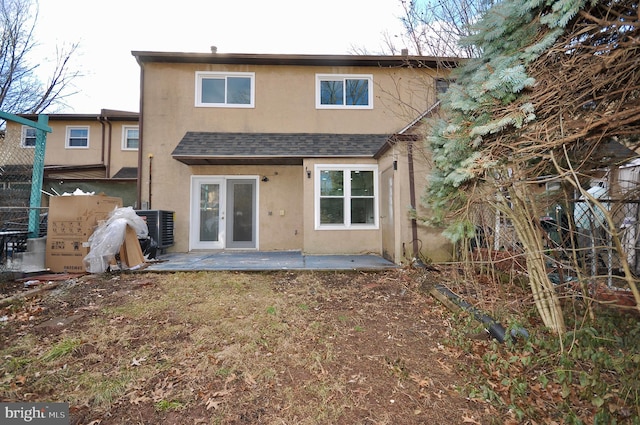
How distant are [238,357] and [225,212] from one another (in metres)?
7.07

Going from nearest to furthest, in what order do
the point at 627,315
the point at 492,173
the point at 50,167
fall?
the point at 492,173 < the point at 627,315 < the point at 50,167

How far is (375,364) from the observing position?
2844 millimetres

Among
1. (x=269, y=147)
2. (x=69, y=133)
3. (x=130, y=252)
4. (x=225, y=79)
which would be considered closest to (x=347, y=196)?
(x=269, y=147)

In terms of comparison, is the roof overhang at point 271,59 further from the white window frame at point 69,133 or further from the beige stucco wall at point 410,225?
the white window frame at point 69,133

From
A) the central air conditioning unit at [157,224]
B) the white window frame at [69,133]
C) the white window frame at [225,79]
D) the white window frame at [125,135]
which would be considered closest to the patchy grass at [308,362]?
the central air conditioning unit at [157,224]

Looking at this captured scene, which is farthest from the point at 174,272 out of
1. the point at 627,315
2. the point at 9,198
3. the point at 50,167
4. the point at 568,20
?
the point at 50,167

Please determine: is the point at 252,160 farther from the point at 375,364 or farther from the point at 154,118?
the point at 375,364

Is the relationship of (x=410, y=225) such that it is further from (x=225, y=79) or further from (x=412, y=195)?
(x=225, y=79)

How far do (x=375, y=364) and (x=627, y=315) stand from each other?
10.9ft

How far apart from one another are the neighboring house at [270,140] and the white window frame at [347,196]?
29 mm

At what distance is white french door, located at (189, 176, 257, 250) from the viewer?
30.9ft

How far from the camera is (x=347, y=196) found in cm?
845

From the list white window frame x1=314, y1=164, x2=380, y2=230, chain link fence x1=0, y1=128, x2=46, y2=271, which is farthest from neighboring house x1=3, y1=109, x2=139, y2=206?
white window frame x1=314, y1=164, x2=380, y2=230

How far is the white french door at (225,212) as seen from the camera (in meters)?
9.41
